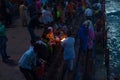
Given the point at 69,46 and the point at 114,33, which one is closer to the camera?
the point at 69,46

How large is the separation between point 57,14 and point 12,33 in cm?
288

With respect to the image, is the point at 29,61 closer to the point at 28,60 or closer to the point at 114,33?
the point at 28,60

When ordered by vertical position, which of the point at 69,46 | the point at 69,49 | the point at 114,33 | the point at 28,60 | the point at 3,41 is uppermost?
the point at 28,60

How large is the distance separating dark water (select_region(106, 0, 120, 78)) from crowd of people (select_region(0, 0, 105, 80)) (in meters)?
1.55

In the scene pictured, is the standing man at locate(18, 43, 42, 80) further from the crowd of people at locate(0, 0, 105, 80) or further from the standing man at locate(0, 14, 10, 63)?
the standing man at locate(0, 14, 10, 63)

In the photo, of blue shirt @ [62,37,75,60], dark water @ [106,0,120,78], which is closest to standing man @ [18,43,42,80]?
blue shirt @ [62,37,75,60]

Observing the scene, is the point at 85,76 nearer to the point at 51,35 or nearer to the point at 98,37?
the point at 51,35

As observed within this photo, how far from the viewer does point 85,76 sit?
16906 millimetres

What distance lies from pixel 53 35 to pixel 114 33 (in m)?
14.2

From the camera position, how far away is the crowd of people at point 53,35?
11273mm

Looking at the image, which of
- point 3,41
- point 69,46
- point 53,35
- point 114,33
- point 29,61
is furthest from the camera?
point 114,33

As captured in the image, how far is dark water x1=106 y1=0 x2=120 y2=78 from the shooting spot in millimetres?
21195

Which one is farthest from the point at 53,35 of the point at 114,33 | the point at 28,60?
the point at 114,33

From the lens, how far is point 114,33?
96.4 feet
